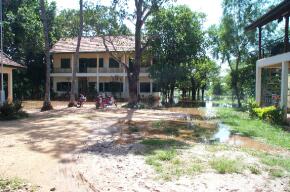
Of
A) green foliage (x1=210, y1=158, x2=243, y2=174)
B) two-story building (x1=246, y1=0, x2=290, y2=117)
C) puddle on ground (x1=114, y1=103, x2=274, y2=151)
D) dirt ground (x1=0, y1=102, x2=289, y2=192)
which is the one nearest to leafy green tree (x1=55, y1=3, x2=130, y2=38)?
two-story building (x1=246, y1=0, x2=290, y2=117)

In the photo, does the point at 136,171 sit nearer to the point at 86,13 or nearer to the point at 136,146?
the point at 136,146

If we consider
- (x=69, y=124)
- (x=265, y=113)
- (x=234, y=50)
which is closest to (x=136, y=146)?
(x=69, y=124)

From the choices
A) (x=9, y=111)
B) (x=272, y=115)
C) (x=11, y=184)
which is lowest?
(x=11, y=184)

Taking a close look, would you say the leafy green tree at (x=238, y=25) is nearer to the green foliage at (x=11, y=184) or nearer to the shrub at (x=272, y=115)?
the shrub at (x=272, y=115)

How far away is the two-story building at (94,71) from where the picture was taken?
4309 cm

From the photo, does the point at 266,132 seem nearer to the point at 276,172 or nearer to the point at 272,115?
the point at 272,115

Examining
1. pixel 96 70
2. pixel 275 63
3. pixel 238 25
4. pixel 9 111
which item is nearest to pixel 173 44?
pixel 238 25

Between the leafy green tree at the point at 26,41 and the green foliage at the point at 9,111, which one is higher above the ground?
the leafy green tree at the point at 26,41

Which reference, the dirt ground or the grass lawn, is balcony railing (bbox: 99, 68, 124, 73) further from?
the dirt ground

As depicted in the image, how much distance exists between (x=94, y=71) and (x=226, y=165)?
36453 millimetres

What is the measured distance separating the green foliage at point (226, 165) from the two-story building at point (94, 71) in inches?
1298

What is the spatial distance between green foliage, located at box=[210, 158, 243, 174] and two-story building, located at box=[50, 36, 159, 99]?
32958 mm

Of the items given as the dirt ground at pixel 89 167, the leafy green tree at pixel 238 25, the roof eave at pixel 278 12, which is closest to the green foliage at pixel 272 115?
the roof eave at pixel 278 12

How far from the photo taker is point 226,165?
8508 millimetres
